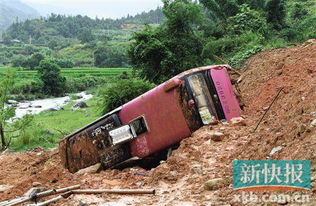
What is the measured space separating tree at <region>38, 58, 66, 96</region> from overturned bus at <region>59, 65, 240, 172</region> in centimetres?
3606

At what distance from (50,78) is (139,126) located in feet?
121

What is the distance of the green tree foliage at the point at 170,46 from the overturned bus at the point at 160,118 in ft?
32.8

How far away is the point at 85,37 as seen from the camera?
10175cm

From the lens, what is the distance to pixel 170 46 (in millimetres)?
Result: 17703

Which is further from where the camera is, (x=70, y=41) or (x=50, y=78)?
(x=70, y=41)

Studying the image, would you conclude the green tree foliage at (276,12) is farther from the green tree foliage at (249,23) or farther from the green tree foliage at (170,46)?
the green tree foliage at (170,46)

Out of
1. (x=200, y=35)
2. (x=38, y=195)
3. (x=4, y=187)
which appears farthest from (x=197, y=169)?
(x=200, y=35)

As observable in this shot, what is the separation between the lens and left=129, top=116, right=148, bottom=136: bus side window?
22.8 feet

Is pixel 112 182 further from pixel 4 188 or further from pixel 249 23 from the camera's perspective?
pixel 249 23

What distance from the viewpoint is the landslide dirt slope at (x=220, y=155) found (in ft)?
14.3

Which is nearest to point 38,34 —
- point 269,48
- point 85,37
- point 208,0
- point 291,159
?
point 85,37

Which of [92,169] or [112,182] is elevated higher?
[92,169]

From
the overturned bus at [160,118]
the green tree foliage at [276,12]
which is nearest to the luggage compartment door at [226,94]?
the overturned bus at [160,118]

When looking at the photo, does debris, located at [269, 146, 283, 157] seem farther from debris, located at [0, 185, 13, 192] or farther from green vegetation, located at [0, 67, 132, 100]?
green vegetation, located at [0, 67, 132, 100]
